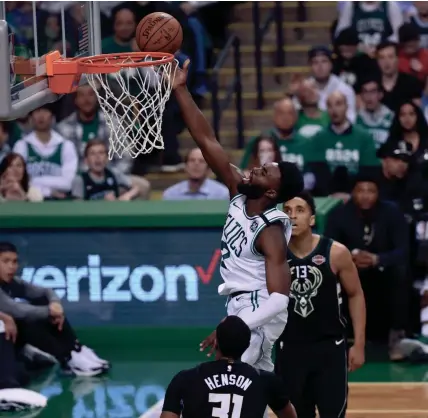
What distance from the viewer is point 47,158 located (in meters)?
13.9

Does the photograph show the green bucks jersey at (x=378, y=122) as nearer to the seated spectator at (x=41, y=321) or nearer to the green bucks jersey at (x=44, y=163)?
the green bucks jersey at (x=44, y=163)

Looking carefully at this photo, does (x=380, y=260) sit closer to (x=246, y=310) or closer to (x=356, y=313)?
(x=356, y=313)

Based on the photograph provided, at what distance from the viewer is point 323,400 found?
8.24m

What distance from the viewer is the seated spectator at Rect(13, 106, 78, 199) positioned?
13.9 m

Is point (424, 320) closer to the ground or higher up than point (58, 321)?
closer to the ground

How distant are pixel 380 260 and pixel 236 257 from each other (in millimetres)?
4082

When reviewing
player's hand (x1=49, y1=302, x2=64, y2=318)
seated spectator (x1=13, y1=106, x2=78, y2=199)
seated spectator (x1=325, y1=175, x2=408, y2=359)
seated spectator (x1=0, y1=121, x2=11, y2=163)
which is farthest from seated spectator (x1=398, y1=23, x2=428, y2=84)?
player's hand (x1=49, y1=302, x2=64, y2=318)

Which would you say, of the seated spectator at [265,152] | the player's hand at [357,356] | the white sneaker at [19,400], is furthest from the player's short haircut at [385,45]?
the player's hand at [357,356]

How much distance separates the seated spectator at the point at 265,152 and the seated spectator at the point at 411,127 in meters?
1.51

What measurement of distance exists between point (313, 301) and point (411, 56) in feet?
24.8

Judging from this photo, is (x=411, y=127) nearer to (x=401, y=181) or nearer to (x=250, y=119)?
(x=401, y=181)

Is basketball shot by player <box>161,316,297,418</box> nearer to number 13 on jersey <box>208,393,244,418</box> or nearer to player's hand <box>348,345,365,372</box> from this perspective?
number 13 on jersey <box>208,393,244,418</box>

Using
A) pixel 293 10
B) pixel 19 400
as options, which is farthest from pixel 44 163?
pixel 293 10

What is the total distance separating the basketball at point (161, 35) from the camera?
28.0 feet
